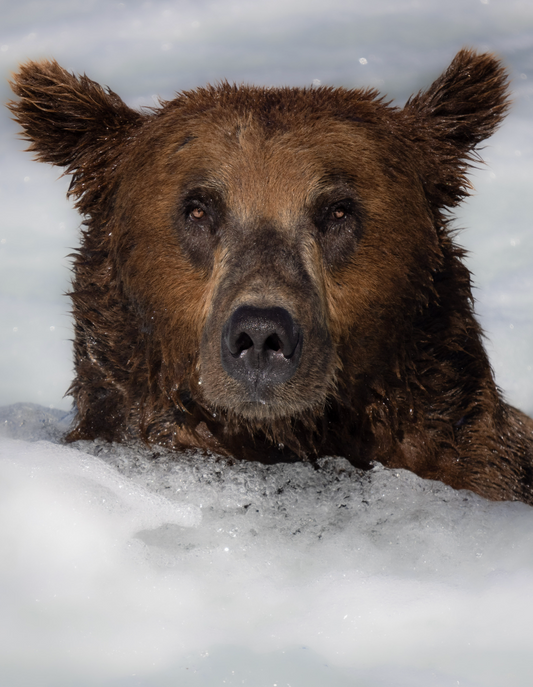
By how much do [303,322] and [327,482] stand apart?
116 centimetres

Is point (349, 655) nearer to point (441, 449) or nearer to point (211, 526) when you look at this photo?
point (211, 526)

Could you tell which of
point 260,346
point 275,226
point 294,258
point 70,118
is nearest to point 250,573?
point 260,346

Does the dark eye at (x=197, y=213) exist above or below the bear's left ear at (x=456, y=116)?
below

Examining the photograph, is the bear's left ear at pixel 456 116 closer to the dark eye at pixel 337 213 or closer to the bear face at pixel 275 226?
the bear face at pixel 275 226

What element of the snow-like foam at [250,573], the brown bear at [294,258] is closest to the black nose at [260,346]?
the brown bear at [294,258]

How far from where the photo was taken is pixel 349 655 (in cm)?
362

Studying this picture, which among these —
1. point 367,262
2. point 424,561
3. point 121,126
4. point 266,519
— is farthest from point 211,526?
point 121,126

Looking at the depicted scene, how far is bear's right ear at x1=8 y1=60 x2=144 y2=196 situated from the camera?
17.1 feet

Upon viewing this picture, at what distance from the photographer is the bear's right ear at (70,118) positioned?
17.1ft

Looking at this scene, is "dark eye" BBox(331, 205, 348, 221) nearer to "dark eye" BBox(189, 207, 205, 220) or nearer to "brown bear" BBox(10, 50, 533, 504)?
"brown bear" BBox(10, 50, 533, 504)

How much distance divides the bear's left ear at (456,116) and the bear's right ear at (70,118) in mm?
1775

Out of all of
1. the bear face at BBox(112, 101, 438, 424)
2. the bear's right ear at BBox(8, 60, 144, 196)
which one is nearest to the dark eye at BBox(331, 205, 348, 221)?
the bear face at BBox(112, 101, 438, 424)

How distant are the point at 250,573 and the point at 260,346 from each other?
1092 mm

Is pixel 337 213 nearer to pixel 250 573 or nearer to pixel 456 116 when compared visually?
pixel 456 116
